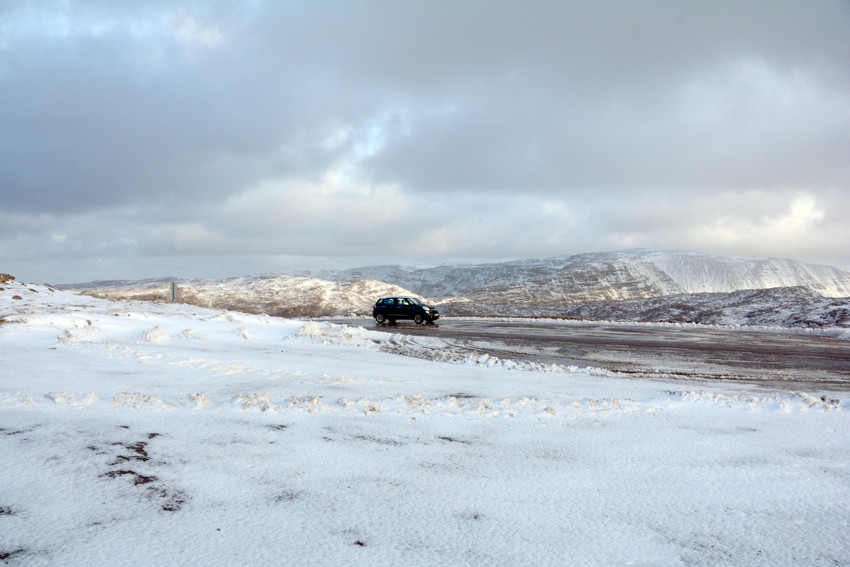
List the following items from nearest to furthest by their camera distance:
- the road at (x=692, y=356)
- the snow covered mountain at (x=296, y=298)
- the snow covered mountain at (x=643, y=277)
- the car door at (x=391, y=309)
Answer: the road at (x=692, y=356), the car door at (x=391, y=309), the snow covered mountain at (x=296, y=298), the snow covered mountain at (x=643, y=277)

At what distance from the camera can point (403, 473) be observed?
369cm

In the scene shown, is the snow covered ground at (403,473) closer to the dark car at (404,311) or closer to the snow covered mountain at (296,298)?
the dark car at (404,311)

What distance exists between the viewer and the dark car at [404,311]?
28.4 meters

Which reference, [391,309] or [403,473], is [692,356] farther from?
[391,309]

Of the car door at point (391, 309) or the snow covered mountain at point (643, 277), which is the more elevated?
the snow covered mountain at point (643, 277)

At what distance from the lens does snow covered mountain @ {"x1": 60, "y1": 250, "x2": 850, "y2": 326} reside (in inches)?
1462

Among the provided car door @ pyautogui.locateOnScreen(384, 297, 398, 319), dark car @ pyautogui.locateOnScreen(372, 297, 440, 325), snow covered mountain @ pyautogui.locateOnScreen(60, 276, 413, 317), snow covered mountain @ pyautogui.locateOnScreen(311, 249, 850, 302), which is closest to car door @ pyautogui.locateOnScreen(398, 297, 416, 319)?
dark car @ pyautogui.locateOnScreen(372, 297, 440, 325)

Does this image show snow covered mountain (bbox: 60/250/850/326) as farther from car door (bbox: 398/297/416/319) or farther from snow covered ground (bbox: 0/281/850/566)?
snow covered ground (bbox: 0/281/850/566)

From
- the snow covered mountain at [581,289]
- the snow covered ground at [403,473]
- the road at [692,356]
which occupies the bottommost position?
the road at [692,356]

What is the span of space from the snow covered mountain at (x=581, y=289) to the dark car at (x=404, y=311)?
49.3 ft

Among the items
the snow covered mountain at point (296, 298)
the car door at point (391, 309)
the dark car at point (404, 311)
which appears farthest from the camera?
the snow covered mountain at point (296, 298)

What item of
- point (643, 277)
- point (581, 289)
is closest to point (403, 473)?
point (581, 289)

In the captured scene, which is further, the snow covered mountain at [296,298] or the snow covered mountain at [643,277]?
the snow covered mountain at [643,277]

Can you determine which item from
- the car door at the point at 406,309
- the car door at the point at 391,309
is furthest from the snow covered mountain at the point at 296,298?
the car door at the point at 406,309
